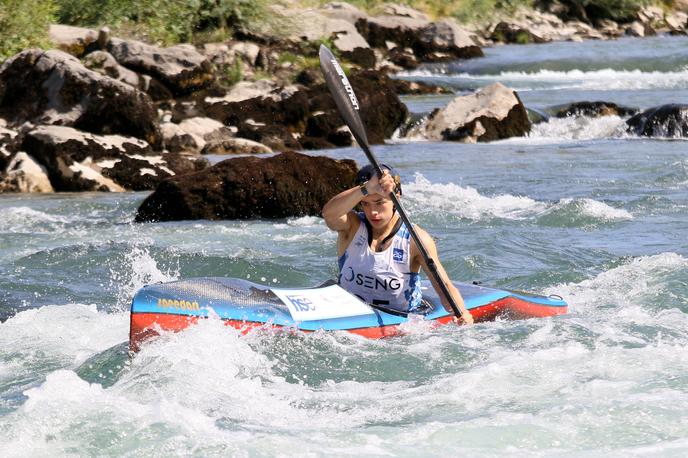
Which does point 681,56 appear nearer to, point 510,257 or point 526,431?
point 510,257

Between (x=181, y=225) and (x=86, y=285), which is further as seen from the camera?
(x=181, y=225)

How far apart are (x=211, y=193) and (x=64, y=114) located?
3.96 meters

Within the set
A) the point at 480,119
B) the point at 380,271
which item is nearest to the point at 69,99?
the point at 480,119

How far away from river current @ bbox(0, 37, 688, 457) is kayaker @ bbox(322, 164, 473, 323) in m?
0.25

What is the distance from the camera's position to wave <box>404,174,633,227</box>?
11.2 m

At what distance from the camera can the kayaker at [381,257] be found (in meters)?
6.47

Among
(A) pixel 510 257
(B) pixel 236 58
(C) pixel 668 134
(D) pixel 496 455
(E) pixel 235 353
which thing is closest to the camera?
(D) pixel 496 455

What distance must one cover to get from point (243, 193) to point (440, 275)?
17.2ft

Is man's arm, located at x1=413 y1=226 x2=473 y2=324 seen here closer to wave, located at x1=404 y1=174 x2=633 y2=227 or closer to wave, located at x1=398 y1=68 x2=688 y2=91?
wave, located at x1=404 y1=174 x2=633 y2=227

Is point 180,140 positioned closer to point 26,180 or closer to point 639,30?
point 26,180

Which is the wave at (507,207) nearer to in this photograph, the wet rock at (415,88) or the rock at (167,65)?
the rock at (167,65)

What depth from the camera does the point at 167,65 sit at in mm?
18250

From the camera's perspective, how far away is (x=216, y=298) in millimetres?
6043

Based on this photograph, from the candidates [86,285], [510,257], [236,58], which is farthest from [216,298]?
[236,58]
